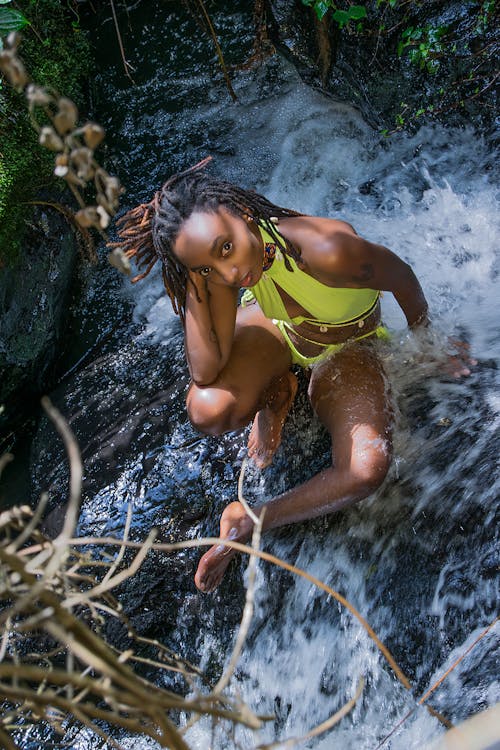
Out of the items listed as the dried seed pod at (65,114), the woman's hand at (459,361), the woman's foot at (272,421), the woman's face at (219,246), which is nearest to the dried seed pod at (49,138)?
the dried seed pod at (65,114)

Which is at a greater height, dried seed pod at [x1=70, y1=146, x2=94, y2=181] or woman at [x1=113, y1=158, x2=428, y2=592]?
dried seed pod at [x1=70, y1=146, x2=94, y2=181]

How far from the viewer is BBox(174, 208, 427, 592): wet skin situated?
187 centimetres

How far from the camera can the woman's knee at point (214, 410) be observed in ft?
7.27

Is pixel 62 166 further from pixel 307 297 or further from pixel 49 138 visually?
pixel 307 297

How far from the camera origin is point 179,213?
1858 millimetres

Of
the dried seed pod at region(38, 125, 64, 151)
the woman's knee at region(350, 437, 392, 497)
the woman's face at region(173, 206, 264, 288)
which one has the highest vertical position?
the dried seed pod at region(38, 125, 64, 151)

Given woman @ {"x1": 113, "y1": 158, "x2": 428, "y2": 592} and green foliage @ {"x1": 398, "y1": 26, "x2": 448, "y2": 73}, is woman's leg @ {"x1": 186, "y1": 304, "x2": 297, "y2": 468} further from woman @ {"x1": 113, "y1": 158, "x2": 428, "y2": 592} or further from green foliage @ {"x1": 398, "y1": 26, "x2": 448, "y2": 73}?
green foliage @ {"x1": 398, "y1": 26, "x2": 448, "y2": 73}

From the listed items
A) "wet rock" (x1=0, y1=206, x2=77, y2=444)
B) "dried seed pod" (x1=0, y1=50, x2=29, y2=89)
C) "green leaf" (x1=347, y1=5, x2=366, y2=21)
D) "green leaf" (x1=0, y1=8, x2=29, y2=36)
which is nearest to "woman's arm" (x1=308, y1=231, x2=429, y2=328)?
"dried seed pod" (x1=0, y1=50, x2=29, y2=89)

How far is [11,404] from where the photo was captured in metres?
3.47

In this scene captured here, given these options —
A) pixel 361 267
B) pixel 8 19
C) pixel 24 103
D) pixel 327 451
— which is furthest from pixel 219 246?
pixel 24 103

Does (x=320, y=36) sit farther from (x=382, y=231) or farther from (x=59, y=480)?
(x=59, y=480)

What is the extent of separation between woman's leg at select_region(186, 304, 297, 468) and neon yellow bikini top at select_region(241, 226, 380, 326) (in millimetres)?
136

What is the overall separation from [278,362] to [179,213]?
72 cm

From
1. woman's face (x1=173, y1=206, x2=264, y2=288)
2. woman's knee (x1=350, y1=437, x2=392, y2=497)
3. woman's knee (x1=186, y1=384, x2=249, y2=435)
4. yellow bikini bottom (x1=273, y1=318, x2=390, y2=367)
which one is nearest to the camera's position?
woman's face (x1=173, y1=206, x2=264, y2=288)
